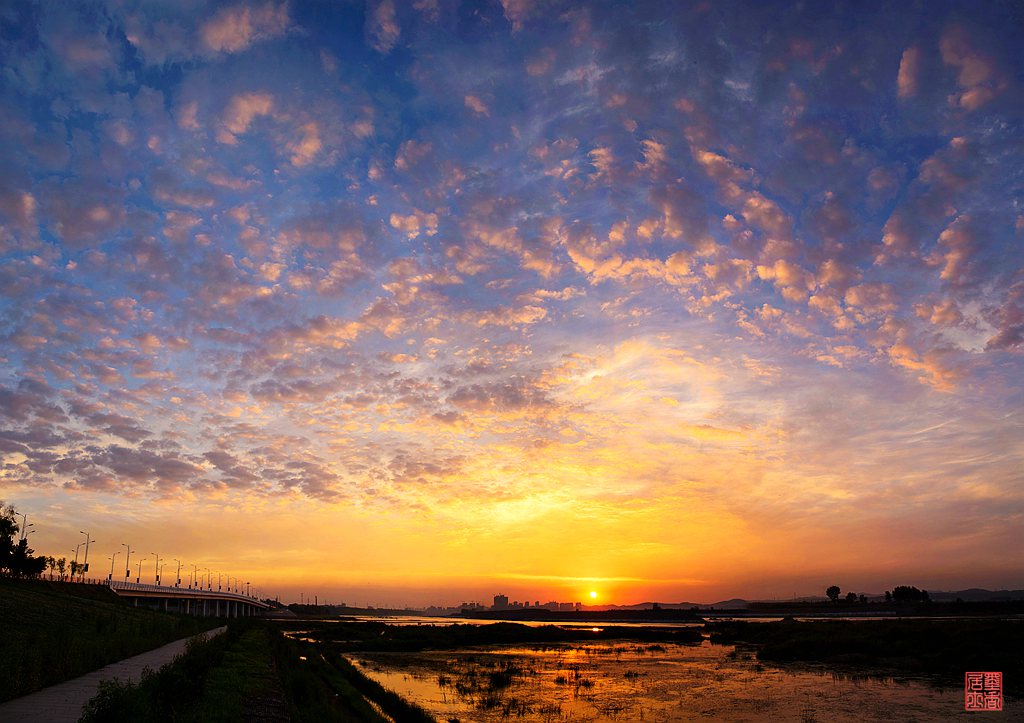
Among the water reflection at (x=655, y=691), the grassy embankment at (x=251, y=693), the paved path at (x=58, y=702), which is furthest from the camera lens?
the water reflection at (x=655, y=691)

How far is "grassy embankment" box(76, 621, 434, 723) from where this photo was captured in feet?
64.3

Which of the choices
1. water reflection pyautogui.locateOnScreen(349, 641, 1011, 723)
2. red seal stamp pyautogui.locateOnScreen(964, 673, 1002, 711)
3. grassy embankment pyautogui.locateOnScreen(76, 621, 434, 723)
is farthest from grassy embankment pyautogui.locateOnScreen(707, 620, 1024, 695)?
grassy embankment pyautogui.locateOnScreen(76, 621, 434, 723)

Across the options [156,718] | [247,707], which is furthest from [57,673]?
[156,718]

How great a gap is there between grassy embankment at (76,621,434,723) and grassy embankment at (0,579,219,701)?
3.80 m

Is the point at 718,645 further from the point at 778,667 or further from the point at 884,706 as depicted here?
the point at 884,706

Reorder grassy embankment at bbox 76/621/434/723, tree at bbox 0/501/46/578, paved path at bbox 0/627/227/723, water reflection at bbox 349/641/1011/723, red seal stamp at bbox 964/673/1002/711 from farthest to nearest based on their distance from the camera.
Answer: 1. tree at bbox 0/501/46/578
2. water reflection at bbox 349/641/1011/723
3. red seal stamp at bbox 964/673/1002/711
4. paved path at bbox 0/627/227/723
5. grassy embankment at bbox 76/621/434/723

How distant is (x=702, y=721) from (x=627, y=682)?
17597mm

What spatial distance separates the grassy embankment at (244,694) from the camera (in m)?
19.6

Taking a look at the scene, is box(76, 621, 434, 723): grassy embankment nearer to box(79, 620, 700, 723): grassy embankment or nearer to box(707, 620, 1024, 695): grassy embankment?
box(79, 620, 700, 723): grassy embankment

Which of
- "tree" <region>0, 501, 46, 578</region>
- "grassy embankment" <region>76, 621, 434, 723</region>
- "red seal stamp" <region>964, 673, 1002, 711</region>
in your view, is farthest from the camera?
"tree" <region>0, 501, 46, 578</region>

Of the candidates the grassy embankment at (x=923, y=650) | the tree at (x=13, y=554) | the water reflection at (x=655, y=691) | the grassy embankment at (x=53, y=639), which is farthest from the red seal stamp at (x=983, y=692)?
the tree at (x=13, y=554)

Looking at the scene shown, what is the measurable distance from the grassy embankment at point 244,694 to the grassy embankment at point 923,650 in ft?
124

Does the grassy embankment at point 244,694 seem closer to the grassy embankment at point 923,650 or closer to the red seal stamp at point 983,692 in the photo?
the red seal stamp at point 983,692

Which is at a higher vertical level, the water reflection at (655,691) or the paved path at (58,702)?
the paved path at (58,702)
